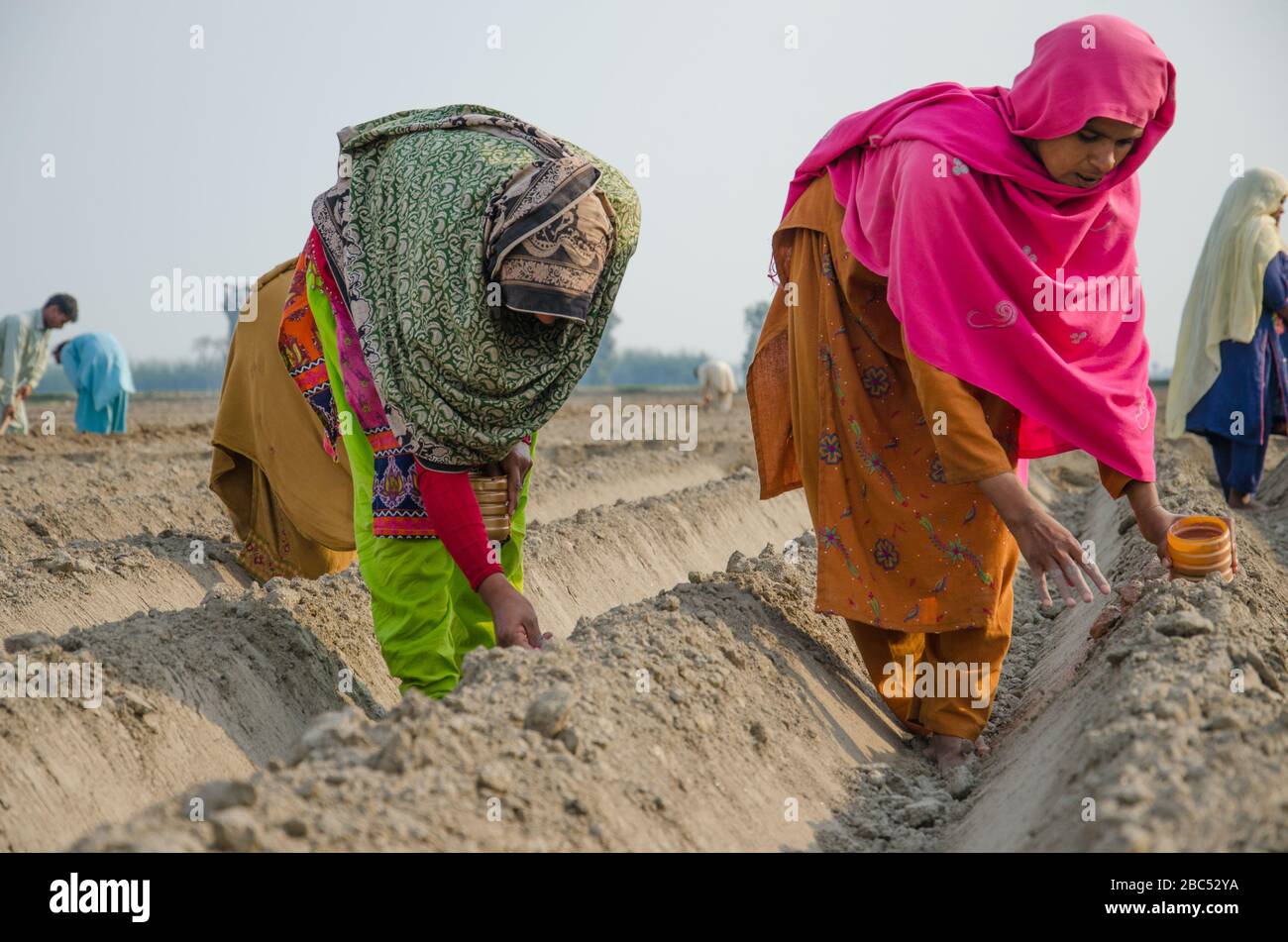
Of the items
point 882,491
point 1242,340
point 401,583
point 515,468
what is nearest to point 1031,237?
point 882,491

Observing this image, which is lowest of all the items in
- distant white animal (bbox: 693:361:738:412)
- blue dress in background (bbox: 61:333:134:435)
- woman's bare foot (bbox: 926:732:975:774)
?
distant white animal (bbox: 693:361:738:412)

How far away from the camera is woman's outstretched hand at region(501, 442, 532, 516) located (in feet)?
12.0

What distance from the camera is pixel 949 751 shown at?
11.8 ft

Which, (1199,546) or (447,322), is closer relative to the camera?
(447,322)

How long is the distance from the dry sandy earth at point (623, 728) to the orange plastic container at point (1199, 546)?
0.13 metres

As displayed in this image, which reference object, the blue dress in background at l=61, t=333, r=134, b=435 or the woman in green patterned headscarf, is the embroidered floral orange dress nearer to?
the woman in green patterned headscarf

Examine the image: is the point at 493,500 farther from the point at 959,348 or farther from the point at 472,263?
→ the point at 959,348

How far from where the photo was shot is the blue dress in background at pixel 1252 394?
8.46m

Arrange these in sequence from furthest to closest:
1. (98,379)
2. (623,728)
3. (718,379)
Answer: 1. (718,379)
2. (98,379)
3. (623,728)

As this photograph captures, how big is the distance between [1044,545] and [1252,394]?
634 centimetres

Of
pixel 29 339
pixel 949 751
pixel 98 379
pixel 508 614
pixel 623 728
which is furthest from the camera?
pixel 98 379

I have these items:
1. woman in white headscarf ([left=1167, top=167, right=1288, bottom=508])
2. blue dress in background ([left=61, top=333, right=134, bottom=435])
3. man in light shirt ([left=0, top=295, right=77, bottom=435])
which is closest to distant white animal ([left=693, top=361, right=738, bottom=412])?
blue dress in background ([left=61, top=333, right=134, bottom=435])

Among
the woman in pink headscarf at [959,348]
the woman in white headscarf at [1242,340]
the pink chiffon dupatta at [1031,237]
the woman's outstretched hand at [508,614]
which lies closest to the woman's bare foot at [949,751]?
the woman in pink headscarf at [959,348]

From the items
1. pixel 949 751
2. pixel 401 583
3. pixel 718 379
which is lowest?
pixel 718 379
